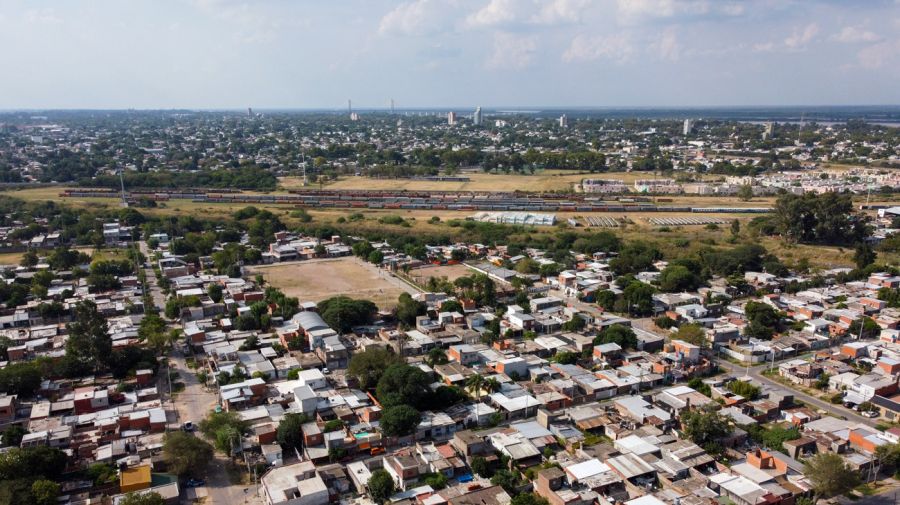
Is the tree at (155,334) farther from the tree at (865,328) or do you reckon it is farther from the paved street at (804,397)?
the tree at (865,328)

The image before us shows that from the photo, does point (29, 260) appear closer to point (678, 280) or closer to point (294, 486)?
point (294, 486)

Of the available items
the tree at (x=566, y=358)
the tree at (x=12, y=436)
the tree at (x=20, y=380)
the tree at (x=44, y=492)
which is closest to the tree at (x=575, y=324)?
the tree at (x=566, y=358)

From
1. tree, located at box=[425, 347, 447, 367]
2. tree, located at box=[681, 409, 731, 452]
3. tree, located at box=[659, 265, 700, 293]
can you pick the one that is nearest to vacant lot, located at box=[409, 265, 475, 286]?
tree, located at box=[425, 347, 447, 367]

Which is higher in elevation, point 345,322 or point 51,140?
point 51,140

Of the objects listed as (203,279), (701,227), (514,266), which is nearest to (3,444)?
(203,279)

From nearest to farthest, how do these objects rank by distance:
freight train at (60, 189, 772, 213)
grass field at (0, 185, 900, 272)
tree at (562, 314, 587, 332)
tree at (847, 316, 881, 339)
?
1. tree at (847, 316, 881, 339)
2. tree at (562, 314, 587, 332)
3. grass field at (0, 185, 900, 272)
4. freight train at (60, 189, 772, 213)

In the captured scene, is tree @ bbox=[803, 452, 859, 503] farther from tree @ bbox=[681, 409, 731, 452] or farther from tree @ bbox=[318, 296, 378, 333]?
tree @ bbox=[318, 296, 378, 333]

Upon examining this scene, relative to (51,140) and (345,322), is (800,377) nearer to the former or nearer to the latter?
(345,322)
